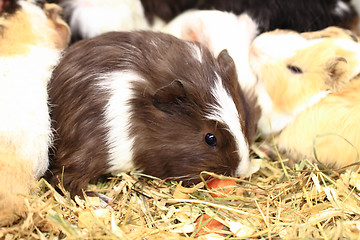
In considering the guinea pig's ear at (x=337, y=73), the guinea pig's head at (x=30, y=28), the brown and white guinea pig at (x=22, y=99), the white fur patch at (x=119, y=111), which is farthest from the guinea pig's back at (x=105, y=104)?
→ the guinea pig's ear at (x=337, y=73)

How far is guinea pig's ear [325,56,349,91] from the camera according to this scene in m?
2.38

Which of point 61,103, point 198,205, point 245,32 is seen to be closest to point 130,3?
point 245,32

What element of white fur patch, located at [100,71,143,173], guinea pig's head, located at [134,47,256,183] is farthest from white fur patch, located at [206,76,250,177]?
white fur patch, located at [100,71,143,173]

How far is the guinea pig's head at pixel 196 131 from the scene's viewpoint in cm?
202

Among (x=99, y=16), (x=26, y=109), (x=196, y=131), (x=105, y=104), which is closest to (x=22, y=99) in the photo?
(x=26, y=109)

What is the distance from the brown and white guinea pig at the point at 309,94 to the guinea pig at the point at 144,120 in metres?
0.54

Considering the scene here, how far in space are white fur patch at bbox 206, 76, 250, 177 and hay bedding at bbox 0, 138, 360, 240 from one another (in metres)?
0.20

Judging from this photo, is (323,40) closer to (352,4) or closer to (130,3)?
(352,4)

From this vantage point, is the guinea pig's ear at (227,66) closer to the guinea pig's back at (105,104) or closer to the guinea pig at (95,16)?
the guinea pig's back at (105,104)

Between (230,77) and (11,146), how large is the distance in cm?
121

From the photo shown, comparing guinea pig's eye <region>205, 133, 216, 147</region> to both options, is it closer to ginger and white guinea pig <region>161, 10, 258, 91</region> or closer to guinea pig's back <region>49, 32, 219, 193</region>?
guinea pig's back <region>49, 32, 219, 193</region>

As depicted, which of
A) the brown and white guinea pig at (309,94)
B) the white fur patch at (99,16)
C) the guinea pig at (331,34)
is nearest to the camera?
the brown and white guinea pig at (309,94)

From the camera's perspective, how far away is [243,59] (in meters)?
2.68

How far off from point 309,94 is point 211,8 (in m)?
1.05
